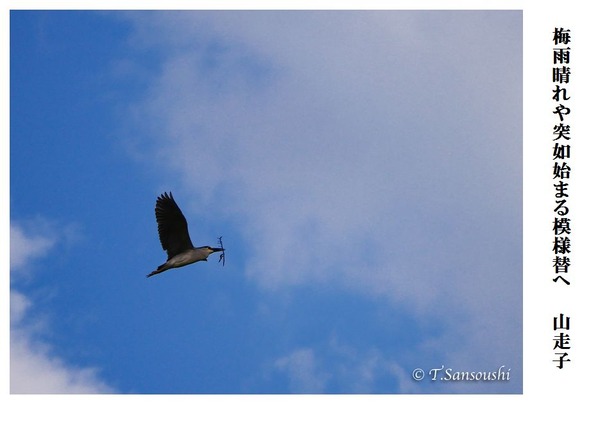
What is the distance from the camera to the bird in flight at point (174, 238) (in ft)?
85.1

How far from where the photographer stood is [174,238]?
2636 cm

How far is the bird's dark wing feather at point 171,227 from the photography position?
2594 cm

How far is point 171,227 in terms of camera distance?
2616 centimetres

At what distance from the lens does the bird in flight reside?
1022 inches

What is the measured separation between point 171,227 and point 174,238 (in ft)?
1.41

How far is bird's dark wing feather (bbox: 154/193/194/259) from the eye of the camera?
25.9 meters
